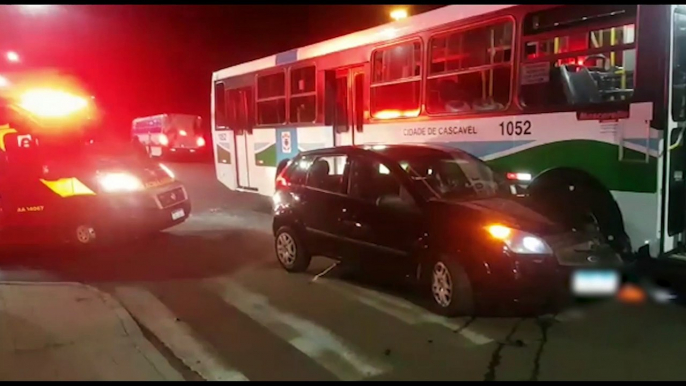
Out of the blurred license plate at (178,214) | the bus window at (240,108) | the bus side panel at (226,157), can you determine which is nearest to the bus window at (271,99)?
the bus window at (240,108)

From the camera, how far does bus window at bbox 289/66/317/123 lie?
11430 mm

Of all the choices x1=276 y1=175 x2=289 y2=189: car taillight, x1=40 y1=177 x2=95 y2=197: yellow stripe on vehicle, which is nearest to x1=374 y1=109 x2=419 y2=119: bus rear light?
x1=276 y1=175 x2=289 y2=189: car taillight

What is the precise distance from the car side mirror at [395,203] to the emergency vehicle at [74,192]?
4953 mm

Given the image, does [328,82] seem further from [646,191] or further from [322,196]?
[646,191]

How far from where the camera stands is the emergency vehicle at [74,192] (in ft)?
32.2

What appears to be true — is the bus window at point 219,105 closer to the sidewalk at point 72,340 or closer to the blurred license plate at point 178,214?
the blurred license plate at point 178,214

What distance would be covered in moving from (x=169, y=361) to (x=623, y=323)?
157 inches

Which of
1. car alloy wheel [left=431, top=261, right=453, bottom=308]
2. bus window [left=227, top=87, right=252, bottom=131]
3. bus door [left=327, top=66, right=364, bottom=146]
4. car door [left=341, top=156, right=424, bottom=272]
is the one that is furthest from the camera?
bus window [left=227, top=87, right=252, bottom=131]

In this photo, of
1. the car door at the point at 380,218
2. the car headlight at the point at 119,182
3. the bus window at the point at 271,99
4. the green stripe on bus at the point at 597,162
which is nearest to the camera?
the car door at the point at 380,218

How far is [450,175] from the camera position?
271 inches

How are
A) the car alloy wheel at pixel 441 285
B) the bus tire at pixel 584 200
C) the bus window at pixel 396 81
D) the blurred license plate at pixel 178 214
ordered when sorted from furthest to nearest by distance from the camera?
1. the blurred license plate at pixel 178 214
2. the bus window at pixel 396 81
3. the bus tire at pixel 584 200
4. the car alloy wheel at pixel 441 285

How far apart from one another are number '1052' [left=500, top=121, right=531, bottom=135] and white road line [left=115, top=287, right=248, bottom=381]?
14.7ft

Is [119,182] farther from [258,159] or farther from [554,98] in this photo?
[554,98]

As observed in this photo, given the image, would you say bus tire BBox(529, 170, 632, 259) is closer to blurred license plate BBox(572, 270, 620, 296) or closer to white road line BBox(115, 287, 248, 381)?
blurred license plate BBox(572, 270, 620, 296)
